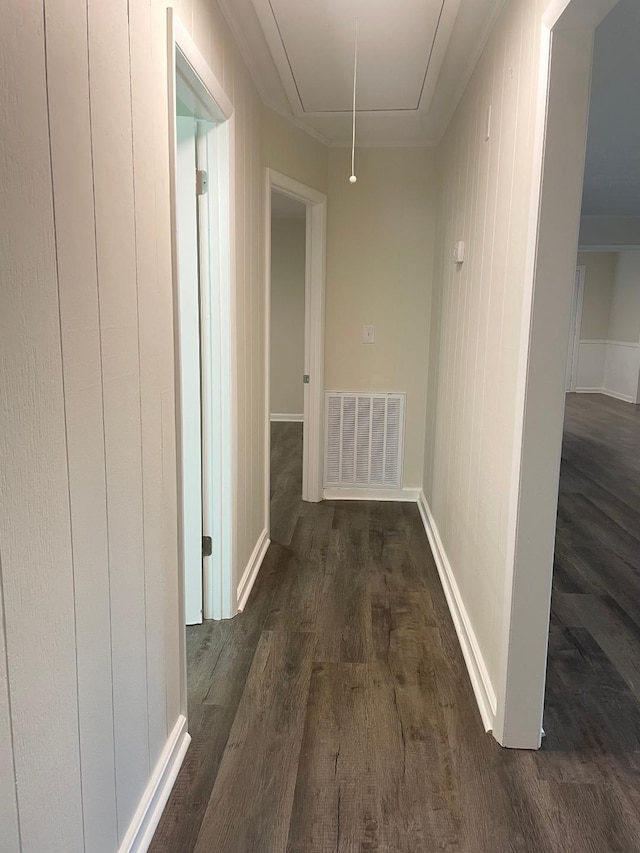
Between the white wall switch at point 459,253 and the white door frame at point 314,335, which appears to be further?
the white door frame at point 314,335

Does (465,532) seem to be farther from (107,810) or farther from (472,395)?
(107,810)

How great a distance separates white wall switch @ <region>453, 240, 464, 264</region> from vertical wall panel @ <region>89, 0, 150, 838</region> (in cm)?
189

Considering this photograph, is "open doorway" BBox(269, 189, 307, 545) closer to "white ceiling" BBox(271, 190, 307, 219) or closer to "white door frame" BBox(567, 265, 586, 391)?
"white ceiling" BBox(271, 190, 307, 219)

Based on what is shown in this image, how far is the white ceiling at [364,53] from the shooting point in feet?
7.28

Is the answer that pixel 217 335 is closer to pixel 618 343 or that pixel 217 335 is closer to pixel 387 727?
pixel 387 727

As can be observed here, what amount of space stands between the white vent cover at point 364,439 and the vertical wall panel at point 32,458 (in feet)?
10.9

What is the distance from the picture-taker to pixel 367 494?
4.43m

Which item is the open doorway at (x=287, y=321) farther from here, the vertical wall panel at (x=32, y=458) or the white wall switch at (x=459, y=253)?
the vertical wall panel at (x=32, y=458)

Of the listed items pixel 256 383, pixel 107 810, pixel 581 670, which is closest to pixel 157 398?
pixel 107 810

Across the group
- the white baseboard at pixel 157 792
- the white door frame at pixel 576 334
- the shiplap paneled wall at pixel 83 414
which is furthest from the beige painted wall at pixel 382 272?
the white door frame at pixel 576 334

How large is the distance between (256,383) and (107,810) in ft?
6.79

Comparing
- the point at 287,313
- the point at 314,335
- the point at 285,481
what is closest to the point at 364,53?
the point at 314,335

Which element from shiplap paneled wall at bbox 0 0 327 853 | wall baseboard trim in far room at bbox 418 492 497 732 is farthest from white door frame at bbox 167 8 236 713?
wall baseboard trim in far room at bbox 418 492 497 732

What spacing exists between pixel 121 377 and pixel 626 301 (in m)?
10.6
